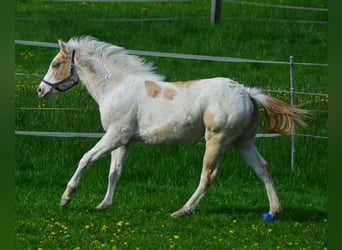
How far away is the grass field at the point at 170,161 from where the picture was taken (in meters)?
6.98

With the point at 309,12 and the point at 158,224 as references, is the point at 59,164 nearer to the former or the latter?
the point at 158,224

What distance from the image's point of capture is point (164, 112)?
760 cm

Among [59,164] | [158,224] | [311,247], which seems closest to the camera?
[311,247]

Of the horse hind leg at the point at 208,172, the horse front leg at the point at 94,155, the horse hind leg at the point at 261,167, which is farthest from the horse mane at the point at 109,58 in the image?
the horse hind leg at the point at 261,167

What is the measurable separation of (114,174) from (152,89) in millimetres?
905

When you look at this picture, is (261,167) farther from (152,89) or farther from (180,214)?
(152,89)

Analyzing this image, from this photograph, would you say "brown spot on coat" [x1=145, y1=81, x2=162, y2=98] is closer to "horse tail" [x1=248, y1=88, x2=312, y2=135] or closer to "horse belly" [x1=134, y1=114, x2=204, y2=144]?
"horse belly" [x1=134, y1=114, x2=204, y2=144]

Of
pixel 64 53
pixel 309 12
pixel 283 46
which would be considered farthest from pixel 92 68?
pixel 309 12

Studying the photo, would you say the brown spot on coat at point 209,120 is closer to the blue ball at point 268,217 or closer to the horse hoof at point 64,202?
the blue ball at point 268,217

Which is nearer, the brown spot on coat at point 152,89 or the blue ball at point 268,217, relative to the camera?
the blue ball at point 268,217

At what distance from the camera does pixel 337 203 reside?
2.50 m

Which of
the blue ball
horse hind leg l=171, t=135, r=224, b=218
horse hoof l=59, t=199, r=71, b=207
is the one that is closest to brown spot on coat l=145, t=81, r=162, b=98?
horse hind leg l=171, t=135, r=224, b=218

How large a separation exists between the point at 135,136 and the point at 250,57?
724 cm

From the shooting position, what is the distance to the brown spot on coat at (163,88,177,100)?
7648 millimetres
